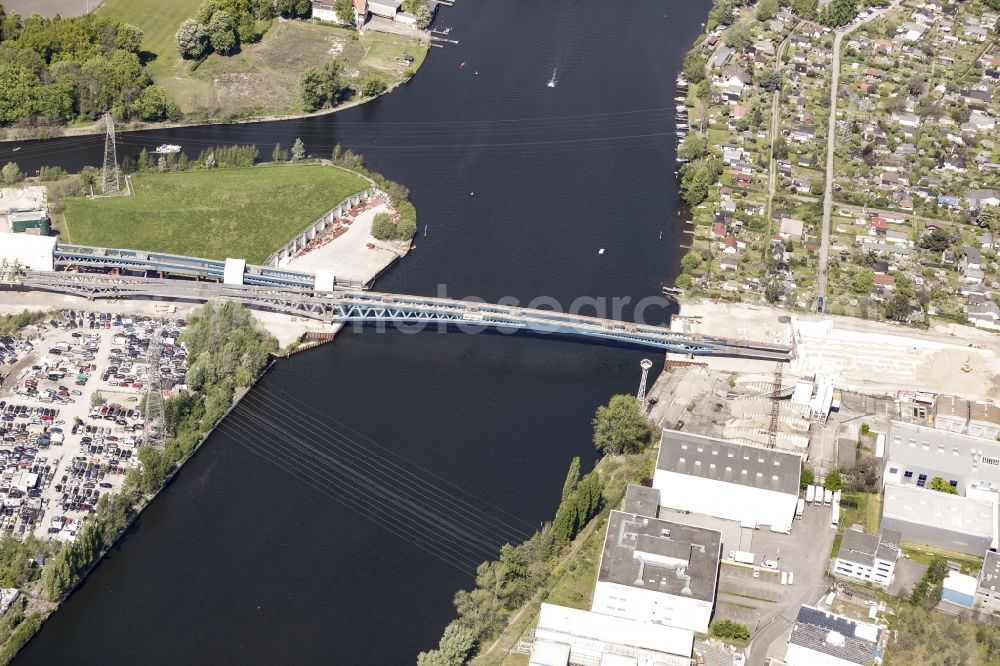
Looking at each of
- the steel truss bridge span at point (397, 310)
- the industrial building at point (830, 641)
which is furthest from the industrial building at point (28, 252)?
the industrial building at point (830, 641)

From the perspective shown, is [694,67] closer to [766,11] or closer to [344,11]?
[766,11]

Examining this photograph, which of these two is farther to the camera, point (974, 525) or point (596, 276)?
point (596, 276)

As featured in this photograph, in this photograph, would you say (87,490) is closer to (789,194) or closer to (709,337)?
(709,337)

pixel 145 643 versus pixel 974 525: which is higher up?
pixel 974 525

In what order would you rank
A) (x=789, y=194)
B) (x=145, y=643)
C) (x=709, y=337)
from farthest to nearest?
1. (x=789, y=194)
2. (x=709, y=337)
3. (x=145, y=643)

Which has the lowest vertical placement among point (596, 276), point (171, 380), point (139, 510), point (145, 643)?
point (145, 643)

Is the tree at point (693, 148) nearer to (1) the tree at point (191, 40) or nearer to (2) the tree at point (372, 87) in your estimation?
(2) the tree at point (372, 87)

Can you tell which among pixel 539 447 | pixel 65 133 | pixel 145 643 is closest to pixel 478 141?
pixel 65 133
